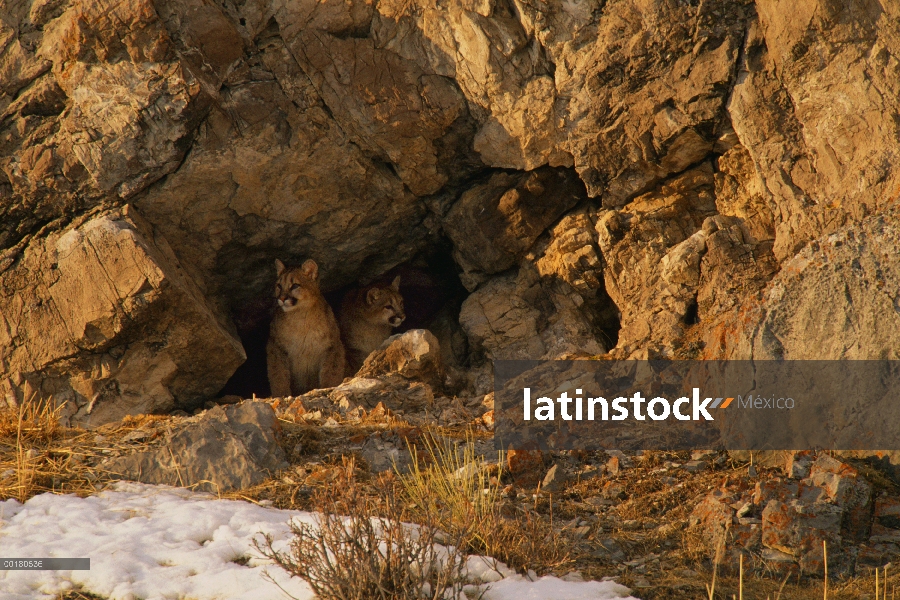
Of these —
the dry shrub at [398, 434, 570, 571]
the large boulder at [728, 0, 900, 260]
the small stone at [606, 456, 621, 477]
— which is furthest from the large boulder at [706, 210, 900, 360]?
the dry shrub at [398, 434, 570, 571]

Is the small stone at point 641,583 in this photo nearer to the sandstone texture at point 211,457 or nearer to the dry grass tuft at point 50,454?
the sandstone texture at point 211,457

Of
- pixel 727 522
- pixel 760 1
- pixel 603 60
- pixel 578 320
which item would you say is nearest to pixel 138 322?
pixel 578 320

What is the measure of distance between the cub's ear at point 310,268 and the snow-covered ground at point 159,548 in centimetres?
484

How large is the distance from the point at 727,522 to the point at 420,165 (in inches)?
220

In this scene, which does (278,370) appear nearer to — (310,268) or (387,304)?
(310,268)

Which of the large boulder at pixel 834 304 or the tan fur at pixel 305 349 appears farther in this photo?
the tan fur at pixel 305 349

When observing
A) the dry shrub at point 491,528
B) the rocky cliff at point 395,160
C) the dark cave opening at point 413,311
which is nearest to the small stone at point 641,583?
the dry shrub at point 491,528

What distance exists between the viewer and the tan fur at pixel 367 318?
37.2 feet

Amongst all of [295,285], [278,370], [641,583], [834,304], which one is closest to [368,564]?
[641,583]

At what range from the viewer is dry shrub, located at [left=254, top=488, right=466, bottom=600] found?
3938 millimetres

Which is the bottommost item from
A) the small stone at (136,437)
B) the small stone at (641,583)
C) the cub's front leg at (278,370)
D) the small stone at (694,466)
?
the small stone at (641,583)

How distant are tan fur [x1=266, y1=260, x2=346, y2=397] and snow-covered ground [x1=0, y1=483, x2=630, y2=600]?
16.3 feet

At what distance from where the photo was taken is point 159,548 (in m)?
4.75

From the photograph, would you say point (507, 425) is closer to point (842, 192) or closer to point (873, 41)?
point (842, 192)
